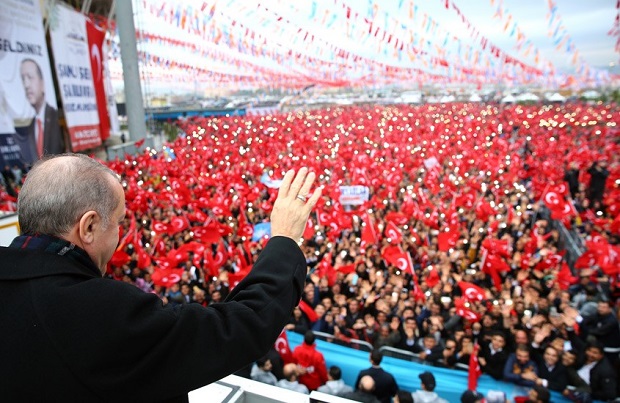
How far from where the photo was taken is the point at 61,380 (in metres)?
0.94

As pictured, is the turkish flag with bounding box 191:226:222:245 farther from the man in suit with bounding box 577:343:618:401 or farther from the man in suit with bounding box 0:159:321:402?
the man in suit with bounding box 0:159:321:402

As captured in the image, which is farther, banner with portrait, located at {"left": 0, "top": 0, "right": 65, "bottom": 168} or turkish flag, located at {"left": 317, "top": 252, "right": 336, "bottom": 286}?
banner with portrait, located at {"left": 0, "top": 0, "right": 65, "bottom": 168}

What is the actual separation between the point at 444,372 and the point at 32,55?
1695 cm

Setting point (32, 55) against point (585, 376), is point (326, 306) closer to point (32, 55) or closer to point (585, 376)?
point (585, 376)

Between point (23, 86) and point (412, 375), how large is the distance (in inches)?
628

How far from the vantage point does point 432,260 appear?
8.31 meters

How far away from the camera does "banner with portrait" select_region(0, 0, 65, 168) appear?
13.7 meters

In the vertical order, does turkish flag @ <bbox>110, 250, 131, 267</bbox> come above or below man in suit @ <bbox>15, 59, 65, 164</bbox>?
below

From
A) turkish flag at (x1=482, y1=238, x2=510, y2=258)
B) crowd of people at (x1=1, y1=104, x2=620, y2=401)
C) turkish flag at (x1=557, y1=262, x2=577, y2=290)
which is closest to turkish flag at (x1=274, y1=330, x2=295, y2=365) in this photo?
crowd of people at (x1=1, y1=104, x2=620, y2=401)

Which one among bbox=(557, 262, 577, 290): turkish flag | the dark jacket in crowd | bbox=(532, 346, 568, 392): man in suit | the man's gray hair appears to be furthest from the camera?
bbox=(557, 262, 577, 290): turkish flag

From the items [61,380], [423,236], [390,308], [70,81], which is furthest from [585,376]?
[70,81]

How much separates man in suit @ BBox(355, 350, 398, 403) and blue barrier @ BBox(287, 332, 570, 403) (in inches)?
16.4

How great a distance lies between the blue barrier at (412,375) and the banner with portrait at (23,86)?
13.7 m

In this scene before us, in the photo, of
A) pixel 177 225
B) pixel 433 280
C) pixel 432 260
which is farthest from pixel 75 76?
pixel 433 280
